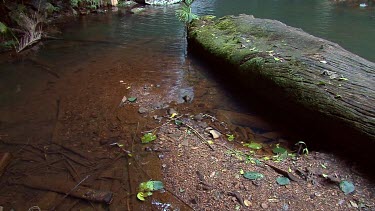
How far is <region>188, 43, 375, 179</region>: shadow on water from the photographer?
310 centimetres

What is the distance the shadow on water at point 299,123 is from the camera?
10.2 ft

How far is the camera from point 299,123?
3992 mm

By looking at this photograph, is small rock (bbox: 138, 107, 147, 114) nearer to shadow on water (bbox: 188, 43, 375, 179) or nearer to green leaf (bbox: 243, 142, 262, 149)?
shadow on water (bbox: 188, 43, 375, 179)

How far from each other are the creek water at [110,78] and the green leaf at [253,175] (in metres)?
0.94

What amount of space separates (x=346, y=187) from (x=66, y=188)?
2766 mm

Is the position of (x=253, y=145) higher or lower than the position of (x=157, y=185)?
higher

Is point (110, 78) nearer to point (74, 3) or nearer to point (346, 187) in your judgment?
point (346, 187)

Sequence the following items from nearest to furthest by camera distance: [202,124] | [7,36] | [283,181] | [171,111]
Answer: [283,181] < [202,124] < [171,111] < [7,36]

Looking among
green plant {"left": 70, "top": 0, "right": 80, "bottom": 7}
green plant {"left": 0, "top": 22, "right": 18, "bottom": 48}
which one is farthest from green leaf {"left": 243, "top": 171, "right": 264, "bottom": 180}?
green plant {"left": 70, "top": 0, "right": 80, "bottom": 7}

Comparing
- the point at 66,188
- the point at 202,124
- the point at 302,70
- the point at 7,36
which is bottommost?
the point at 66,188

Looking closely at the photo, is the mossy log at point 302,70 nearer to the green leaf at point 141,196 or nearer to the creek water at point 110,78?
the creek water at point 110,78

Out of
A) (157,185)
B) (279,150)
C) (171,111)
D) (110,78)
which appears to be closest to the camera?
(157,185)

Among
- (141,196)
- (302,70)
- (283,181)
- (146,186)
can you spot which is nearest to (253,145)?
(283,181)

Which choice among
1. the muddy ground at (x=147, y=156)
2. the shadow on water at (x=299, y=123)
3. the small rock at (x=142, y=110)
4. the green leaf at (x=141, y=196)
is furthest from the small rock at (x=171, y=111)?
the green leaf at (x=141, y=196)
